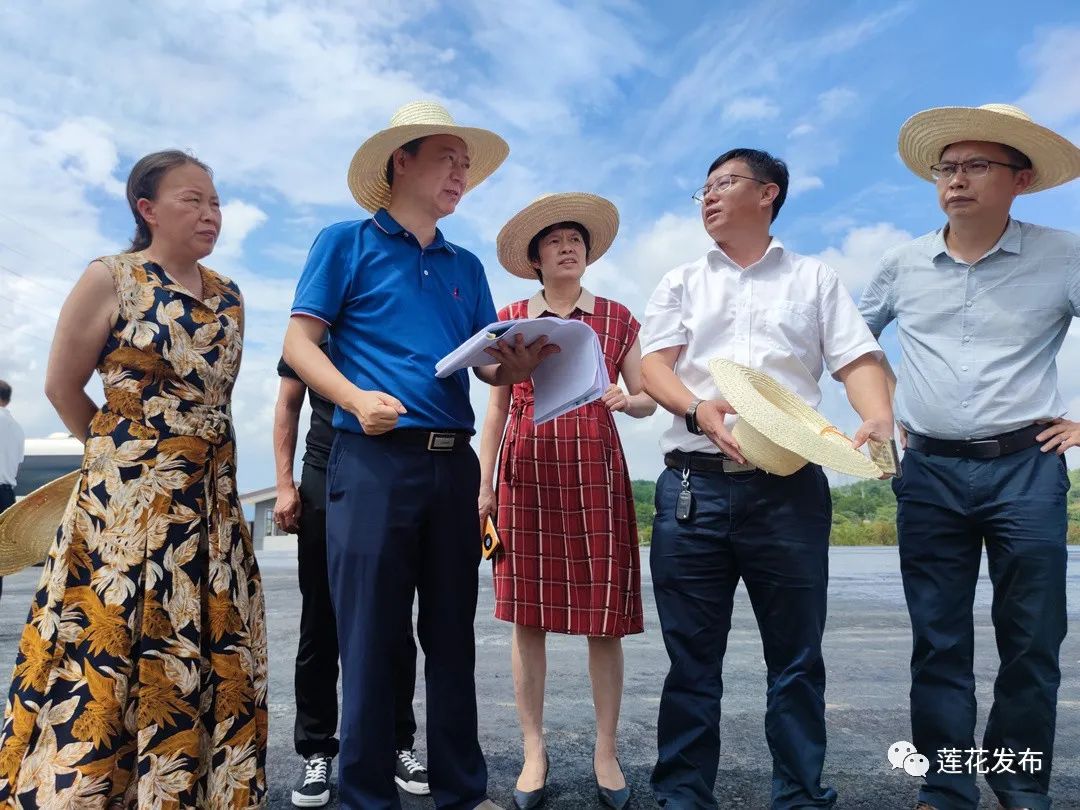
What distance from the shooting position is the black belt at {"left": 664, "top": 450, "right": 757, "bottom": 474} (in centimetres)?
280

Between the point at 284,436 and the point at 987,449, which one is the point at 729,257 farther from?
the point at 284,436

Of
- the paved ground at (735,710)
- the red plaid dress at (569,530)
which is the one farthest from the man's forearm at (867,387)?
the paved ground at (735,710)

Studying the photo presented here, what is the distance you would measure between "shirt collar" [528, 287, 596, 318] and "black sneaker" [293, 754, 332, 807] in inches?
75.2

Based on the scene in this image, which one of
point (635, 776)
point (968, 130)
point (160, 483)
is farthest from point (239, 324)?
point (968, 130)

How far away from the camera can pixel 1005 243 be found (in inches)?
126

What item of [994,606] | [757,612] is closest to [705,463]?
[757,612]

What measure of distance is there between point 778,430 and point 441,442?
1.01 meters

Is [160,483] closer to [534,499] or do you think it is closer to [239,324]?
[239,324]

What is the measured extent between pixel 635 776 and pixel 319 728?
125cm

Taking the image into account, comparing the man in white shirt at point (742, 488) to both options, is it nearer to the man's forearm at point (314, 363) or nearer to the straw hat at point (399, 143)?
the straw hat at point (399, 143)

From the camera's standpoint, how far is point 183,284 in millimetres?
2811

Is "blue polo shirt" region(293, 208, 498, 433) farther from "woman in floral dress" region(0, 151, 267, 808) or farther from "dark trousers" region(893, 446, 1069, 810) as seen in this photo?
"dark trousers" region(893, 446, 1069, 810)

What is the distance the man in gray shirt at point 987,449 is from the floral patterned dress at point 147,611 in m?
2.37

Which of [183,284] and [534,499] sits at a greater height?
[183,284]
